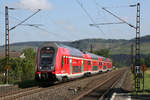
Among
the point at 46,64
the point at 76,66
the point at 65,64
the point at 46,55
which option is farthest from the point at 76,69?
→ the point at 46,64

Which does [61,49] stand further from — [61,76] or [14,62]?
[14,62]

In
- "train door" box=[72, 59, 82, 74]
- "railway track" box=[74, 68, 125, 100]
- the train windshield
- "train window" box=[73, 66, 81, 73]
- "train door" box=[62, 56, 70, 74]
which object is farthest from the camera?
"train window" box=[73, 66, 81, 73]

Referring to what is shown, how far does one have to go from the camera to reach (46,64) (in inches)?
890

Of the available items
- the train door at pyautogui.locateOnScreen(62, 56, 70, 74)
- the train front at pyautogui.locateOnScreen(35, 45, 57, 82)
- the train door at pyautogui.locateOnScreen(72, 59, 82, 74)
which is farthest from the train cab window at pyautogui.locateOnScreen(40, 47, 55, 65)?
the train door at pyautogui.locateOnScreen(72, 59, 82, 74)

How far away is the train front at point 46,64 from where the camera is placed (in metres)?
22.3

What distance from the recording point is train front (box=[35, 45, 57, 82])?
73.2 ft

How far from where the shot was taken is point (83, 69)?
33.8 metres

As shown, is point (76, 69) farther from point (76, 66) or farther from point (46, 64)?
point (46, 64)

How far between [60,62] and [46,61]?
1.34 m

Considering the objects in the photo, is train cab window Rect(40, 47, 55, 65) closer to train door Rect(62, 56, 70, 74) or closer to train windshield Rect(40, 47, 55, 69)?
train windshield Rect(40, 47, 55, 69)

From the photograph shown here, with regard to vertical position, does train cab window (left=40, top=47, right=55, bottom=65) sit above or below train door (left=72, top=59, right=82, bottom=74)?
above

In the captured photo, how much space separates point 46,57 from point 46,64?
2.22ft

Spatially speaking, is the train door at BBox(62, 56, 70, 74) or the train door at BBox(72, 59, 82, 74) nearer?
the train door at BBox(62, 56, 70, 74)

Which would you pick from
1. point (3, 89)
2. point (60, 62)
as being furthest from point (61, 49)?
point (3, 89)
